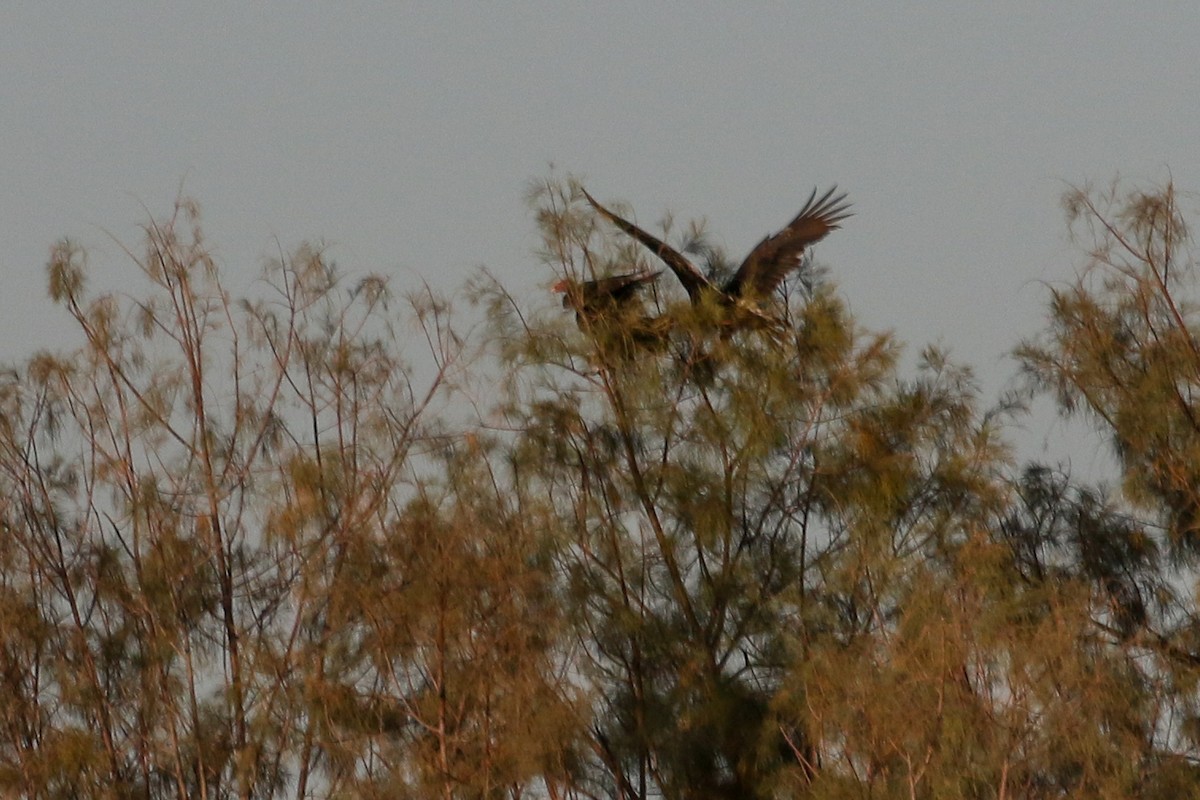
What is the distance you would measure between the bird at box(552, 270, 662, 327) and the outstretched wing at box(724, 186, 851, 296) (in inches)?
24.4

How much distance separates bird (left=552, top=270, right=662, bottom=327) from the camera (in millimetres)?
14625

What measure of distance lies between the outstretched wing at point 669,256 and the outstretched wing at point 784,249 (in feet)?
0.71

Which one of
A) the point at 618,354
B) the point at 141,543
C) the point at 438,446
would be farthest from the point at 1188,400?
the point at 141,543

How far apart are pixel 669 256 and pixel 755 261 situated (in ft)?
2.37

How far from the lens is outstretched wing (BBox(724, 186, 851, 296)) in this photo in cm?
1529

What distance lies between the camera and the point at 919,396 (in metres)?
15.1

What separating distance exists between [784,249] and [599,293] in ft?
4.46

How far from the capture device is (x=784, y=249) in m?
15.5

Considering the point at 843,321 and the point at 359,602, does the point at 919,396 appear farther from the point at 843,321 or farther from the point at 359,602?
the point at 359,602

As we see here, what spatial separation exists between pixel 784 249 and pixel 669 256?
0.93 m

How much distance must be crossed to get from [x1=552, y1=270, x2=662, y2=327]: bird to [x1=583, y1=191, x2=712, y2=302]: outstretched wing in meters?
0.15

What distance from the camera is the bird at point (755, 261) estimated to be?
1477 centimetres

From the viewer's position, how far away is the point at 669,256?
14859mm

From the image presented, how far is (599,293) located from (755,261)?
1146 millimetres
